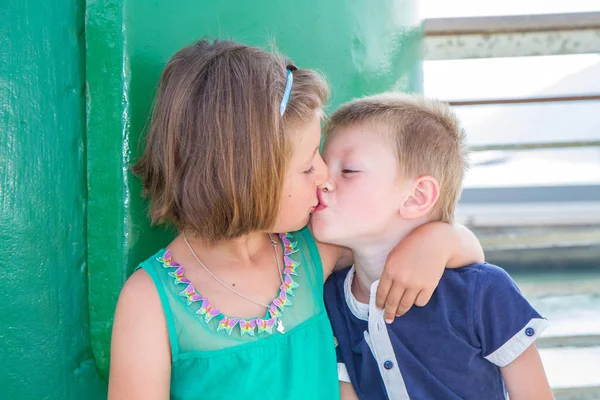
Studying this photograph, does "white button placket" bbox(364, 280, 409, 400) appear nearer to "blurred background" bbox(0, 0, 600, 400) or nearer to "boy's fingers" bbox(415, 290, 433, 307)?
"boy's fingers" bbox(415, 290, 433, 307)

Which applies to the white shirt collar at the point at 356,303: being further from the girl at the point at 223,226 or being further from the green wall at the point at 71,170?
the green wall at the point at 71,170

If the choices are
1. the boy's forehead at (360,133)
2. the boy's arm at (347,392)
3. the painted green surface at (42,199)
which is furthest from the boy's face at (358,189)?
the painted green surface at (42,199)

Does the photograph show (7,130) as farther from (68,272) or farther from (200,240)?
(200,240)

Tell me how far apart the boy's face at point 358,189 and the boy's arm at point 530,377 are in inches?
16.9

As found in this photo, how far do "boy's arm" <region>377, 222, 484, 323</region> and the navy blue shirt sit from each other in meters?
0.04

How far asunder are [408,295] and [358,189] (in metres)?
0.28

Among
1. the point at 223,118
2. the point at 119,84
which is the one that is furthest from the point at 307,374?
the point at 119,84

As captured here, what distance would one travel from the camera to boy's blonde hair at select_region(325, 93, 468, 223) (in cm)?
161

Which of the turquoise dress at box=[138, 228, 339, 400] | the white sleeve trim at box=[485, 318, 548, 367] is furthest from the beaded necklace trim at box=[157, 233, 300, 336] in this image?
the white sleeve trim at box=[485, 318, 548, 367]

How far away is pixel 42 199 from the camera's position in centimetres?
128

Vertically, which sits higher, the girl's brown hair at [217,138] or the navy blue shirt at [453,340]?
the girl's brown hair at [217,138]

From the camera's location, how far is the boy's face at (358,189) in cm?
156

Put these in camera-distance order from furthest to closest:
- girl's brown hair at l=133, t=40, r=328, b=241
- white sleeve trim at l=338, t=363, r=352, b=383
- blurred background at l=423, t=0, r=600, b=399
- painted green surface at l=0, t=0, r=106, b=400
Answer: blurred background at l=423, t=0, r=600, b=399 < white sleeve trim at l=338, t=363, r=352, b=383 < girl's brown hair at l=133, t=40, r=328, b=241 < painted green surface at l=0, t=0, r=106, b=400

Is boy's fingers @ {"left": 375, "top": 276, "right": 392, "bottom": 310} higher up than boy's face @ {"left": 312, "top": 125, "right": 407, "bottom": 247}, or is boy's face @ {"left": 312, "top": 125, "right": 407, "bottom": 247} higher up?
boy's face @ {"left": 312, "top": 125, "right": 407, "bottom": 247}
